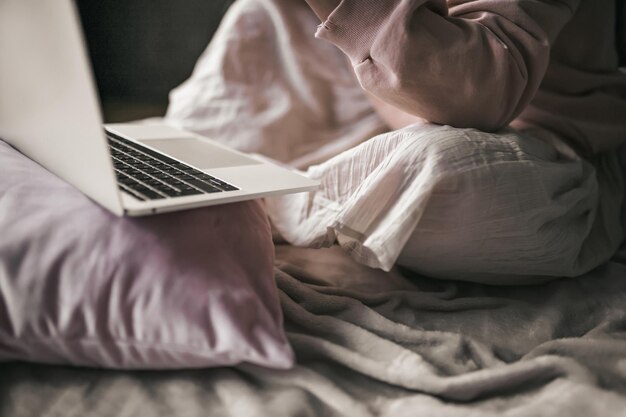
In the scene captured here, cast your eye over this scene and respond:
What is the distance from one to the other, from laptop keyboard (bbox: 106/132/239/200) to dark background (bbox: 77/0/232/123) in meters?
0.87

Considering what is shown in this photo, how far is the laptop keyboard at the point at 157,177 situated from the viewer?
506mm

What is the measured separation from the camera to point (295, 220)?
694mm

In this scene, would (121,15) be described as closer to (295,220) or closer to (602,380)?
(295,220)

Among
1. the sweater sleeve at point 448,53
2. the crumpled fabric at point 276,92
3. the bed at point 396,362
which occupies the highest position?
the sweater sleeve at point 448,53

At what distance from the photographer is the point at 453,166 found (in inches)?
21.5

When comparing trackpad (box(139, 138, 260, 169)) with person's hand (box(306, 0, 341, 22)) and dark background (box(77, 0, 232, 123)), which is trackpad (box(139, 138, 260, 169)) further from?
dark background (box(77, 0, 232, 123))

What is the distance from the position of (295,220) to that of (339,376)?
24 centimetres

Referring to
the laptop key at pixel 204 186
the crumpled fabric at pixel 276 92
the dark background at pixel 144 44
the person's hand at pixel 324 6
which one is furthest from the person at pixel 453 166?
the dark background at pixel 144 44

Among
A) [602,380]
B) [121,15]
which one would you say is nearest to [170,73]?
[121,15]

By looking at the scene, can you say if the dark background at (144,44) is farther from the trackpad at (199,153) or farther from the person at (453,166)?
the person at (453,166)

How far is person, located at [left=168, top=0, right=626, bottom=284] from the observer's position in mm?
556

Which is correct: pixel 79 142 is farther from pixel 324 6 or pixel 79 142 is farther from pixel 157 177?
pixel 324 6

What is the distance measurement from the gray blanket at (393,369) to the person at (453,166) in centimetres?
5

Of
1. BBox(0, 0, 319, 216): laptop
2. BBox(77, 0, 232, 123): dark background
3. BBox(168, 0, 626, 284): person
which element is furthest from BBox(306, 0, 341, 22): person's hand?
BBox(77, 0, 232, 123): dark background
